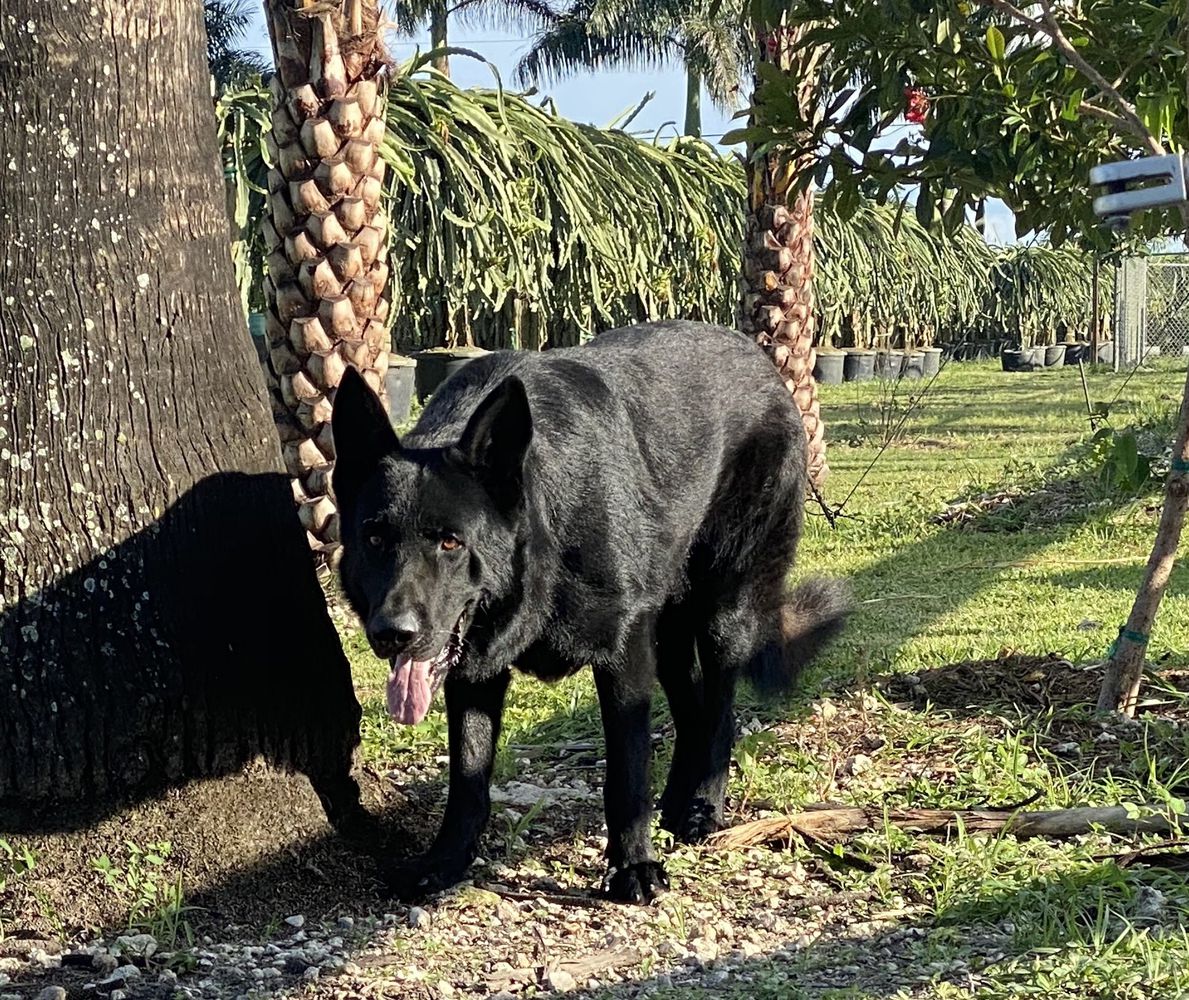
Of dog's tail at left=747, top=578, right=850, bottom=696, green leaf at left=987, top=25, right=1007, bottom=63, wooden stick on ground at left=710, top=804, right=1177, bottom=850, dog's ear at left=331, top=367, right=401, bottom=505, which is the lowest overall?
A: wooden stick on ground at left=710, top=804, right=1177, bottom=850

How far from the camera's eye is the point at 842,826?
430 cm

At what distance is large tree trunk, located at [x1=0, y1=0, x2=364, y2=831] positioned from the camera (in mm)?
3627

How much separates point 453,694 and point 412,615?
716 mm

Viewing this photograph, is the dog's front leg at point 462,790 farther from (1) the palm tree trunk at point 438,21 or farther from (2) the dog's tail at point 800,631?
(1) the palm tree trunk at point 438,21

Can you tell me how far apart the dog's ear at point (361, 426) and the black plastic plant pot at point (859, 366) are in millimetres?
22500

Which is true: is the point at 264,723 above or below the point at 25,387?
below

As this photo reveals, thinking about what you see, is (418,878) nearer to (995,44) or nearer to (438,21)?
(995,44)

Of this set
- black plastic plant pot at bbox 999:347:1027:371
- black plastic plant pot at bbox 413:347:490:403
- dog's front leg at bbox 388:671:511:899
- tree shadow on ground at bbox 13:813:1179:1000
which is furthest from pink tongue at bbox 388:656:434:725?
black plastic plant pot at bbox 999:347:1027:371

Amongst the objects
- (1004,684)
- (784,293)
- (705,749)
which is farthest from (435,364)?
(705,749)

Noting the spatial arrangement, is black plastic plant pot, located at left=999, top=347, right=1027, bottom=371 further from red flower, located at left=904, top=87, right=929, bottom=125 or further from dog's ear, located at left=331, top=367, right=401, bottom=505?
dog's ear, located at left=331, top=367, right=401, bottom=505

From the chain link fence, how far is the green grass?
46.4 feet

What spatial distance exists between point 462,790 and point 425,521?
34.9 inches

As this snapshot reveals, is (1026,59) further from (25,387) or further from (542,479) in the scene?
(25,387)

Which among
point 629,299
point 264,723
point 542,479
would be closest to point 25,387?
point 264,723
